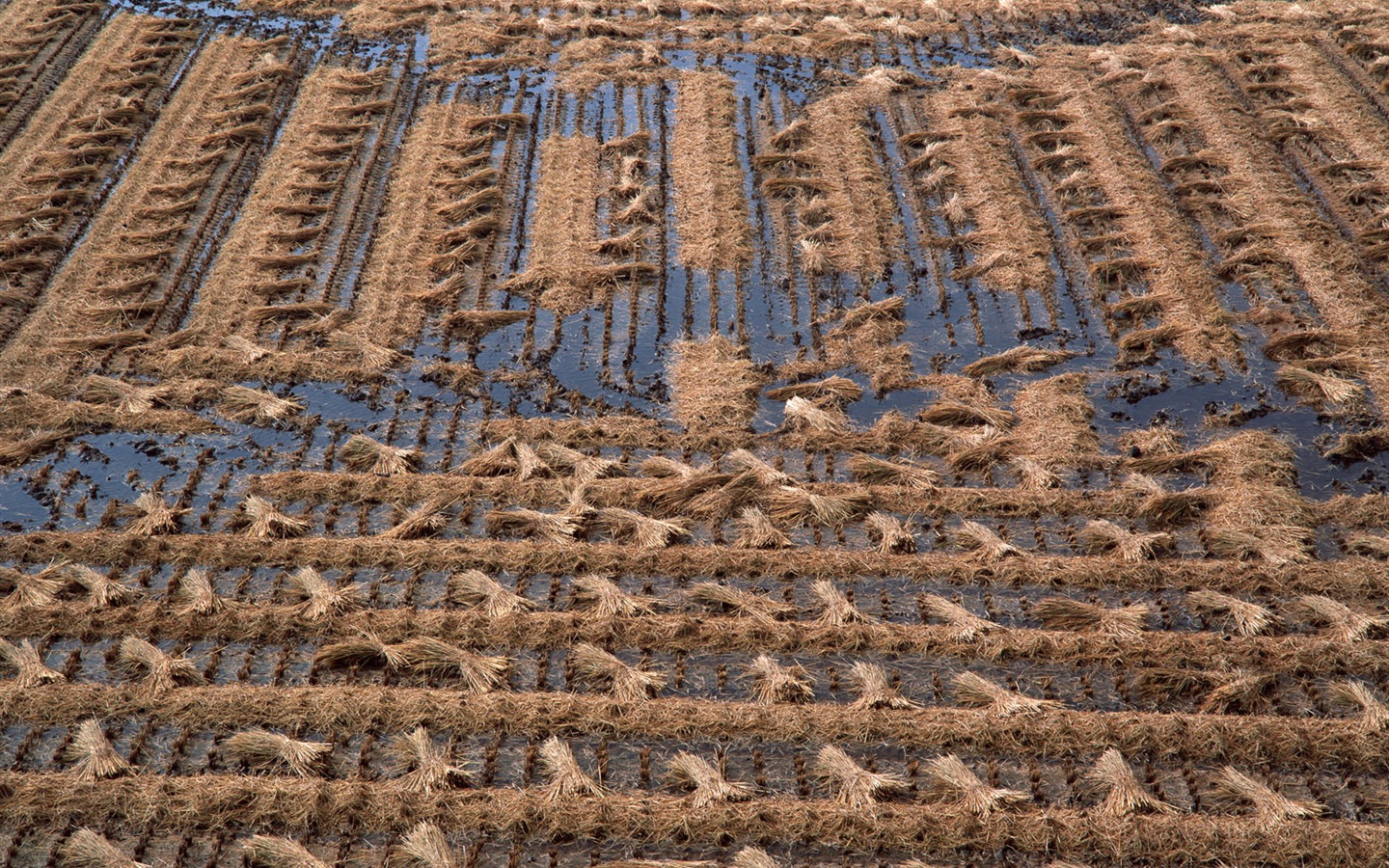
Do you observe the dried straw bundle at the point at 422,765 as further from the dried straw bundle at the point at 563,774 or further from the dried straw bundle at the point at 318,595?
the dried straw bundle at the point at 318,595

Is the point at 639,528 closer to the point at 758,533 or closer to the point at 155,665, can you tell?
the point at 758,533

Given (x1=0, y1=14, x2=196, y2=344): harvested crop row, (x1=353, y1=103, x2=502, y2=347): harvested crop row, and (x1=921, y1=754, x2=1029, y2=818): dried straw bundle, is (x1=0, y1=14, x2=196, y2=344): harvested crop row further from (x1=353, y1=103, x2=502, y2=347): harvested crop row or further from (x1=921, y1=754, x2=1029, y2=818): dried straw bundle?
(x1=921, y1=754, x2=1029, y2=818): dried straw bundle

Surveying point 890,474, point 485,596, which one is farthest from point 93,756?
point 890,474

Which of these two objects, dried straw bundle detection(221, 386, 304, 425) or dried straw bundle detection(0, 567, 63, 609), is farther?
dried straw bundle detection(221, 386, 304, 425)

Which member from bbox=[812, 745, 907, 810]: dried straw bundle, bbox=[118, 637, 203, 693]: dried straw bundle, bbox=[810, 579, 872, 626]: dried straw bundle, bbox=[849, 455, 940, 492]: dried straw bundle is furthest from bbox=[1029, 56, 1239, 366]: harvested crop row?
bbox=[118, 637, 203, 693]: dried straw bundle

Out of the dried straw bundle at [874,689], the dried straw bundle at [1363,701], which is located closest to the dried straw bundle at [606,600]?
the dried straw bundle at [874,689]
